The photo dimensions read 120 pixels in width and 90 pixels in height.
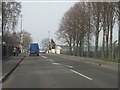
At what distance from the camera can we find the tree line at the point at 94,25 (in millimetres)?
45391

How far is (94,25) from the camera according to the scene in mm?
58188

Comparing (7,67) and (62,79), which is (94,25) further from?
(62,79)

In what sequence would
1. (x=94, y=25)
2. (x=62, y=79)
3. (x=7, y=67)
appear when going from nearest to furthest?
(x=62, y=79) < (x=7, y=67) < (x=94, y=25)

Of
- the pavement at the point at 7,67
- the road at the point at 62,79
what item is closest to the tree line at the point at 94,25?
the pavement at the point at 7,67

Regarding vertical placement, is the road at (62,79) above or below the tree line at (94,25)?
below

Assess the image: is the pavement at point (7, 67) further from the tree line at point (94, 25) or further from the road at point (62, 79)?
the tree line at point (94, 25)

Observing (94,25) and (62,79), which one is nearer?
(62,79)

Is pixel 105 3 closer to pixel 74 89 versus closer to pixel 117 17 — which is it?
pixel 117 17

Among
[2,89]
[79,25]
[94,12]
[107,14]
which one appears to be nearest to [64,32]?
[79,25]

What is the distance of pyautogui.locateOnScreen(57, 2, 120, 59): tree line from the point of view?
45391mm

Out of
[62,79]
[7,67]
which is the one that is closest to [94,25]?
[7,67]

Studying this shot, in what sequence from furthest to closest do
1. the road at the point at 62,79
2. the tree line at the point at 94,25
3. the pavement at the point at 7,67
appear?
the tree line at the point at 94,25, the pavement at the point at 7,67, the road at the point at 62,79

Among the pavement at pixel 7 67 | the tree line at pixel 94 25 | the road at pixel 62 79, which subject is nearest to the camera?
the road at pixel 62 79

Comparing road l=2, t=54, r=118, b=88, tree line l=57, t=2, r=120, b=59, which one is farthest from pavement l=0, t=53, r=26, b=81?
tree line l=57, t=2, r=120, b=59
